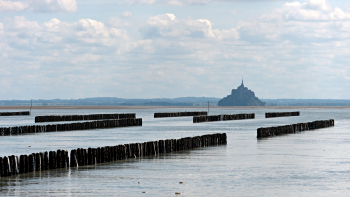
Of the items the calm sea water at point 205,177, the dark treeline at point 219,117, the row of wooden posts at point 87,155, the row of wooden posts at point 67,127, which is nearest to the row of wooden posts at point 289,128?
the row of wooden posts at point 87,155

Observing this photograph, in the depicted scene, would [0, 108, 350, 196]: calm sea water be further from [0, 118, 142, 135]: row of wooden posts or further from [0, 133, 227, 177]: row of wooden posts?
[0, 118, 142, 135]: row of wooden posts

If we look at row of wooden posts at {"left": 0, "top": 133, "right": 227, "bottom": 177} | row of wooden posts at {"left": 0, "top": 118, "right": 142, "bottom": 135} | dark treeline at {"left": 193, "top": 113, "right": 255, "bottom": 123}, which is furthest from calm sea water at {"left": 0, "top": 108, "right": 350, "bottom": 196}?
dark treeline at {"left": 193, "top": 113, "right": 255, "bottom": 123}

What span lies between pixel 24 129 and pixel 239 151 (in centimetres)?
3430

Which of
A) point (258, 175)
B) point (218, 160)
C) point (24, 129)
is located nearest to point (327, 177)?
point (258, 175)

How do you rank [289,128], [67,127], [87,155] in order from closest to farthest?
[87,155]
[289,128]
[67,127]

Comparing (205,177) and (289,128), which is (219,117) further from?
(205,177)

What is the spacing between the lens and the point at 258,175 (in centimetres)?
2605

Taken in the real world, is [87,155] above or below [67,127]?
below

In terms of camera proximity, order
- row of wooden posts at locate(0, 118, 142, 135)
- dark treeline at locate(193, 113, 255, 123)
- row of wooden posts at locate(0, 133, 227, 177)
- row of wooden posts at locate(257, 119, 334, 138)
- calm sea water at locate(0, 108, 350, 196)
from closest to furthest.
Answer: calm sea water at locate(0, 108, 350, 196) → row of wooden posts at locate(0, 133, 227, 177) → row of wooden posts at locate(257, 119, 334, 138) → row of wooden posts at locate(0, 118, 142, 135) → dark treeline at locate(193, 113, 255, 123)

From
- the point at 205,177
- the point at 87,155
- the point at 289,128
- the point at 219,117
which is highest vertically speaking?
the point at 219,117

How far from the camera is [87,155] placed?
29.9 metres

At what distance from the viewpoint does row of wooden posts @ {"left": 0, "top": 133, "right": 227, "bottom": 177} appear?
1006 inches

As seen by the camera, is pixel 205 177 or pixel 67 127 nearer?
pixel 205 177

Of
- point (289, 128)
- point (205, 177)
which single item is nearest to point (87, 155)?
point (205, 177)
